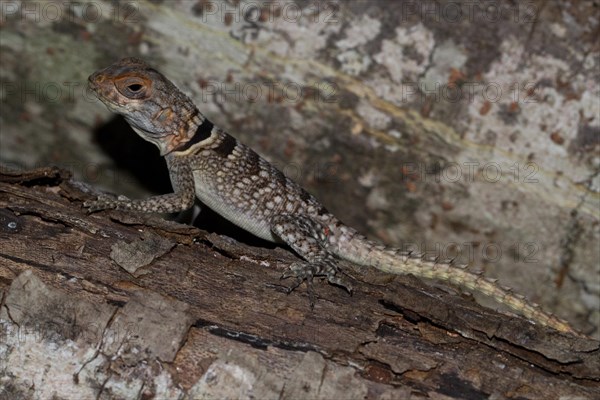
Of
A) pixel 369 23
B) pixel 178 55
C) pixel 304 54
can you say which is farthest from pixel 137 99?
pixel 369 23

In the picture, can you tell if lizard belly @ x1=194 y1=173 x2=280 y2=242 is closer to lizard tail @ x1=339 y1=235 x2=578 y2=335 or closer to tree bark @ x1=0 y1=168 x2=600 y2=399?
lizard tail @ x1=339 y1=235 x2=578 y2=335

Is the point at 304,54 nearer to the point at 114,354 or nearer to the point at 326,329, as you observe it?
the point at 326,329

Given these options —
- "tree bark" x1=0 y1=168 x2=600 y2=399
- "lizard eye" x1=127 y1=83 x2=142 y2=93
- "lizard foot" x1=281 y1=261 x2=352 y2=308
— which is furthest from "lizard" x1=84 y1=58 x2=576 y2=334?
"tree bark" x1=0 y1=168 x2=600 y2=399

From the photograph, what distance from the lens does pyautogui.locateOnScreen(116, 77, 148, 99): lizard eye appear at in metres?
5.20

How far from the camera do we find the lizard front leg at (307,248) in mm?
4402

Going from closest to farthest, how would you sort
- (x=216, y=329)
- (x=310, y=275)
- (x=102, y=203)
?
1. (x=216, y=329)
2. (x=310, y=275)
3. (x=102, y=203)

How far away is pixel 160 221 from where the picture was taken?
4.51 m

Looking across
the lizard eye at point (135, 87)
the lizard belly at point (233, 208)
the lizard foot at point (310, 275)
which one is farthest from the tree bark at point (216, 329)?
the lizard eye at point (135, 87)

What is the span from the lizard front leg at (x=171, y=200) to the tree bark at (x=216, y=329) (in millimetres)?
220

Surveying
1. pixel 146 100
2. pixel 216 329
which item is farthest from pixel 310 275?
pixel 146 100

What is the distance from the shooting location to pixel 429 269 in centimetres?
534

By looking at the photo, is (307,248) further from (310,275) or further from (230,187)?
(230,187)

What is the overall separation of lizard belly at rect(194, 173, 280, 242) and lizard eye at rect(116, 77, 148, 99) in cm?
84

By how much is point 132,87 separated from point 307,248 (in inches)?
75.9
